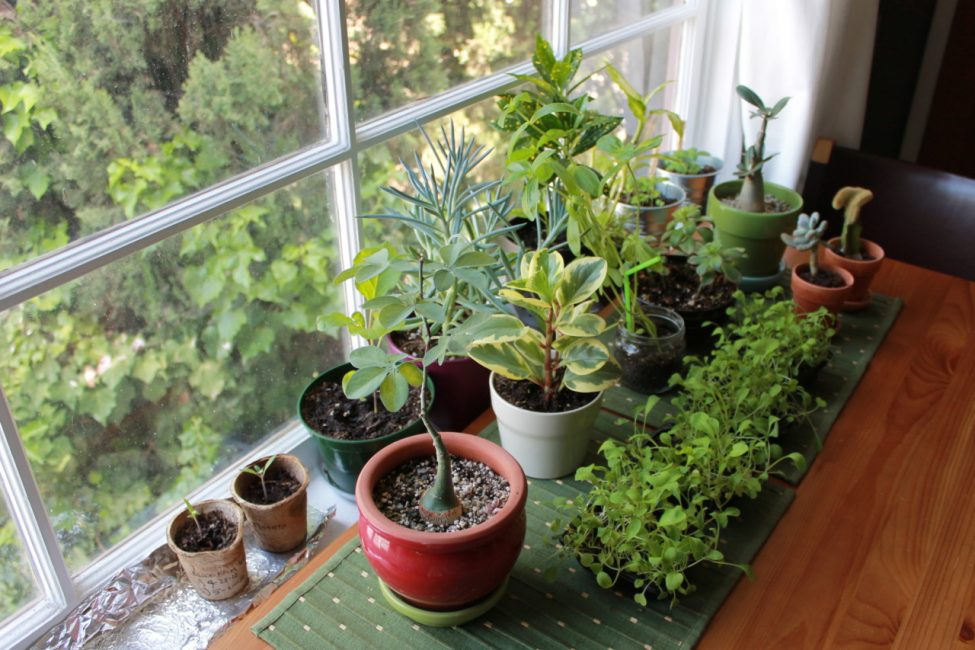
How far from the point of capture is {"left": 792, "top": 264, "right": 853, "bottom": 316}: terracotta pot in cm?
156

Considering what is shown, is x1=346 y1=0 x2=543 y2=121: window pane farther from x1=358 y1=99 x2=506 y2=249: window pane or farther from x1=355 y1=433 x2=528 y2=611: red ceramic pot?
x1=355 y1=433 x2=528 y2=611: red ceramic pot

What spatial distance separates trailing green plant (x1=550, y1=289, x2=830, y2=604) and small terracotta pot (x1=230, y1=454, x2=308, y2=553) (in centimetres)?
38

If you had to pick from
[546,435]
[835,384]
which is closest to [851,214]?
[835,384]

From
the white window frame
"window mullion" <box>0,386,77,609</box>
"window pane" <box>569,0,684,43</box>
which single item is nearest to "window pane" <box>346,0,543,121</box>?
the white window frame

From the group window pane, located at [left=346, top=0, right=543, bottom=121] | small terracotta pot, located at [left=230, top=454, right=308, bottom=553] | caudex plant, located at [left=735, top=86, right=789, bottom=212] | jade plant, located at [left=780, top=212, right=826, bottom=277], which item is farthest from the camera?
caudex plant, located at [left=735, top=86, right=789, bottom=212]

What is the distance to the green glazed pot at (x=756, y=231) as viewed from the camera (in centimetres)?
168

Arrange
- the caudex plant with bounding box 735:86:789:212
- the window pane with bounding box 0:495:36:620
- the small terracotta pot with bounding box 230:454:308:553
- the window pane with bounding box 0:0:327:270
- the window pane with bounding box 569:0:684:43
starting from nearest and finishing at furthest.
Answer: the window pane with bounding box 0:0:327:270, the window pane with bounding box 0:495:36:620, the small terracotta pot with bounding box 230:454:308:553, the caudex plant with bounding box 735:86:789:212, the window pane with bounding box 569:0:684:43

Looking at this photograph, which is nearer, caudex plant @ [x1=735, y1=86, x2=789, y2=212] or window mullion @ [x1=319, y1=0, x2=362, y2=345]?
window mullion @ [x1=319, y1=0, x2=362, y2=345]

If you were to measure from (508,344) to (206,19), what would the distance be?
582 mm

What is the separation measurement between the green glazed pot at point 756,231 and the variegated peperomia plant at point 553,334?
2.08ft

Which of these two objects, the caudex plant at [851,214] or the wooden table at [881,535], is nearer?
the wooden table at [881,535]

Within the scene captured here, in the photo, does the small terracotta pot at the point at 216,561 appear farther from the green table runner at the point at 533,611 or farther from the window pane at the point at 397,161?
the window pane at the point at 397,161

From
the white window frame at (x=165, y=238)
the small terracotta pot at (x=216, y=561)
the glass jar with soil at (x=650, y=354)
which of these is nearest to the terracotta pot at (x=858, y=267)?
the glass jar with soil at (x=650, y=354)

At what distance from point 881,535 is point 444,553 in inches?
25.0
